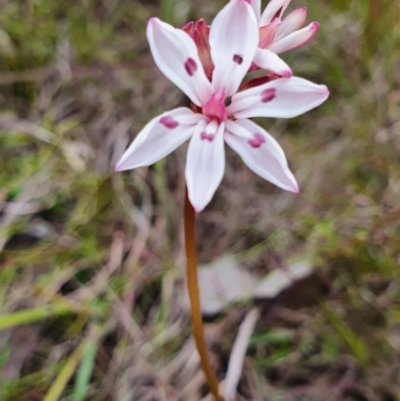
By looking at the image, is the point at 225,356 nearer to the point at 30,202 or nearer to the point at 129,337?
the point at 129,337

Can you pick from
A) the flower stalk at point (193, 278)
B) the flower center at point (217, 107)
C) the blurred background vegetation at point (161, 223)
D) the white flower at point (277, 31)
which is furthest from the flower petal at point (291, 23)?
the blurred background vegetation at point (161, 223)

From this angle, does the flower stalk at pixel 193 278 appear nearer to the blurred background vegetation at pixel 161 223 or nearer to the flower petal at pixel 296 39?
the flower petal at pixel 296 39

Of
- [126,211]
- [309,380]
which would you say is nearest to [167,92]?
[126,211]

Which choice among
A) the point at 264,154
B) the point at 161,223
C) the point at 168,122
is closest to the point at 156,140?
the point at 168,122

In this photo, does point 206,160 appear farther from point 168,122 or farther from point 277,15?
point 277,15

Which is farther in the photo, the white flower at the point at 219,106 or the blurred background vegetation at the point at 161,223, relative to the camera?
the blurred background vegetation at the point at 161,223

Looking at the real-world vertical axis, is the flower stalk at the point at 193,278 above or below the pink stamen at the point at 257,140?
below
